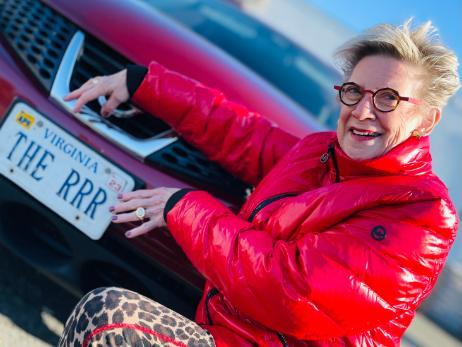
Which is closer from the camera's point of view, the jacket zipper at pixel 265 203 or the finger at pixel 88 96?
the jacket zipper at pixel 265 203

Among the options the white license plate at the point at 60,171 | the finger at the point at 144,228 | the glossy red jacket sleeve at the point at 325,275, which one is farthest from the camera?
the white license plate at the point at 60,171

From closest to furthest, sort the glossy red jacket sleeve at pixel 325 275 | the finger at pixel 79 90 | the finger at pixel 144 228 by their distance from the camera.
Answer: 1. the glossy red jacket sleeve at pixel 325 275
2. the finger at pixel 144 228
3. the finger at pixel 79 90

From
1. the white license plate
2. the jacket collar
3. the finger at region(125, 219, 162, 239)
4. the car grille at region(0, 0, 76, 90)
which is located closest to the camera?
the jacket collar

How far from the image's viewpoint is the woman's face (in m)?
1.48

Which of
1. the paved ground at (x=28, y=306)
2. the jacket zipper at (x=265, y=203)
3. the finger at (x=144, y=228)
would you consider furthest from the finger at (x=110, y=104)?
the paved ground at (x=28, y=306)

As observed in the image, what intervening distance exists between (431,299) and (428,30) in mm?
3803

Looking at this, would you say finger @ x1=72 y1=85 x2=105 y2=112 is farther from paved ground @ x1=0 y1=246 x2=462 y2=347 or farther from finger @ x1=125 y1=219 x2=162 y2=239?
paved ground @ x1=0 y1=246 x2=462 y2=347

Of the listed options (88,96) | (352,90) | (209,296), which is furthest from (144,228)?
(352,90)

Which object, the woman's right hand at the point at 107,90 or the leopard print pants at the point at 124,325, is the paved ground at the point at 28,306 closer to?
the leopard print pants at the point at 124,325

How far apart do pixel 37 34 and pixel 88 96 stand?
429mm

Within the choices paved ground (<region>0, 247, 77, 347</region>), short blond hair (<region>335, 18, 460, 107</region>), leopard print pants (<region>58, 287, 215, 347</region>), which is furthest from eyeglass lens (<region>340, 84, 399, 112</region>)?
paved ground (<region>0, 247, 77, 347</region>)

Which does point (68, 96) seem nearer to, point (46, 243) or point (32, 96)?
point (32, 96)

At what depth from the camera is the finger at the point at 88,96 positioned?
1920 millimetres

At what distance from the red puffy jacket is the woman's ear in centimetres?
6
